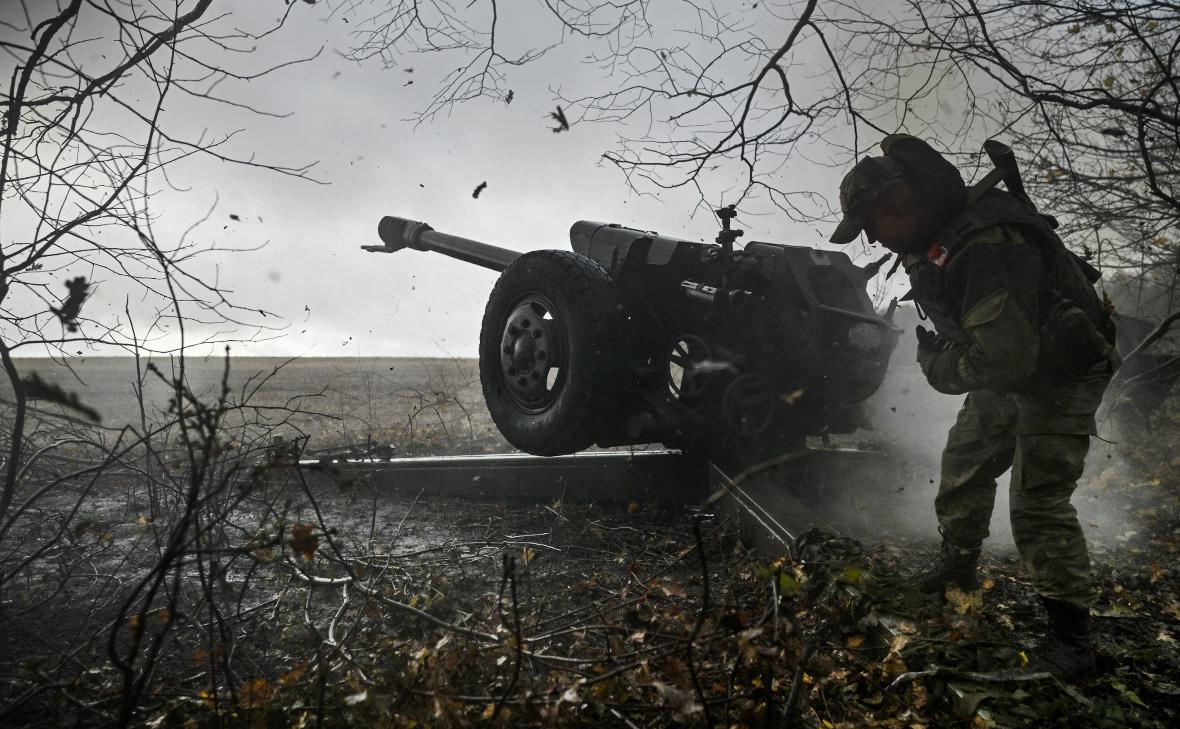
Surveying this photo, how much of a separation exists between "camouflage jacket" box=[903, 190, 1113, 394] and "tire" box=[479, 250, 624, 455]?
179 cm

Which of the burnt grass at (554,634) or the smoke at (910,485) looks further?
the smoke at (910,485)

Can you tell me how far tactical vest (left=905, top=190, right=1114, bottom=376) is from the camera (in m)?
2.85

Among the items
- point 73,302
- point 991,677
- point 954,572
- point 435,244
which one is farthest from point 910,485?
point 73,302

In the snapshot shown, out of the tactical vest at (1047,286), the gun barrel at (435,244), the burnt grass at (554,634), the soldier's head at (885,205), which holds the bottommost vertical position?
the burnt grass at (554,634)

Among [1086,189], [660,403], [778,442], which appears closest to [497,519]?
[660,403]

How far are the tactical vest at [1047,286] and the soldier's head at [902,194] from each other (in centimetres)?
7

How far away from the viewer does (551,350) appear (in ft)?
14.6

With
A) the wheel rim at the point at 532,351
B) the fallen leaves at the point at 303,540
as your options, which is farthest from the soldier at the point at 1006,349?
the fallen leaves at the point at 303,540

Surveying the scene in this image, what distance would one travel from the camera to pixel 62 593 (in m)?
3.27

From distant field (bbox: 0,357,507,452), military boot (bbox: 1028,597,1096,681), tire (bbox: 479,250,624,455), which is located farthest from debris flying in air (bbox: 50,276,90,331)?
military boot (bbox: 1028,597,1096,681)

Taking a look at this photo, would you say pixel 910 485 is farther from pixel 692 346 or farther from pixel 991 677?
pixel 991 677

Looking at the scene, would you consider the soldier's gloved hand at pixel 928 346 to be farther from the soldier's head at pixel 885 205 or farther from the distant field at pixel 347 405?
the distant field at pixel 347 405

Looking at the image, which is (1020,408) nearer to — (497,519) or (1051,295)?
(1051,295)

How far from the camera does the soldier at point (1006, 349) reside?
2.80 m
